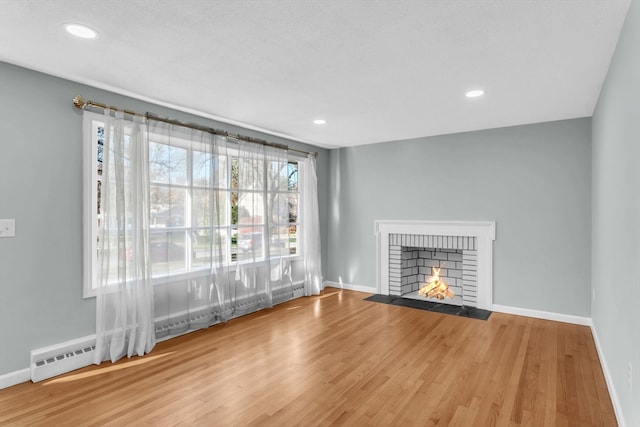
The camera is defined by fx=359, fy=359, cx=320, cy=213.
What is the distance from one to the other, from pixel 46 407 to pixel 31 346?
602 mm

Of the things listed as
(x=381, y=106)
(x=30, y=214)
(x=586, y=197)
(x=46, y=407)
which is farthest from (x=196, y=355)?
(x=586, y=197)

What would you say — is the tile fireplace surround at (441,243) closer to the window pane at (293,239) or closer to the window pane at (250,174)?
the window pane at (293,239)

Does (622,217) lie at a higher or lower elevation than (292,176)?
lower

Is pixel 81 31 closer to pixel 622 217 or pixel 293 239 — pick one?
pixel 622 217

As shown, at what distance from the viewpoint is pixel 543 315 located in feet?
13.6

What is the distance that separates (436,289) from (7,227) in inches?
191

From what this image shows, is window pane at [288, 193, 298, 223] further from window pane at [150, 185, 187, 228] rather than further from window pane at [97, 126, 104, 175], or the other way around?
window pane at [97, 126, 104, 175]

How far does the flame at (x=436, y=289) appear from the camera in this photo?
515cm

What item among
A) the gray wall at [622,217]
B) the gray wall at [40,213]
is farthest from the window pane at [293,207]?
the gray wall at [622,217]

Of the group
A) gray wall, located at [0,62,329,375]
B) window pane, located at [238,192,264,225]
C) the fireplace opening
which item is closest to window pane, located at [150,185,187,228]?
gray wall, located at [0,62,329,375]

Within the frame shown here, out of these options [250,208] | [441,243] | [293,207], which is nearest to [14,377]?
[250,208]

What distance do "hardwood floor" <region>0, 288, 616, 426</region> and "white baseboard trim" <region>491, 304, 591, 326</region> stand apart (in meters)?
0.14

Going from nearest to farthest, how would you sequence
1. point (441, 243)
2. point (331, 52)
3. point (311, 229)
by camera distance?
point (331, 52), point (441, 243), point (311, 229)

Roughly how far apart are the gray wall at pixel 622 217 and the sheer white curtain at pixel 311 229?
3.38 meters
